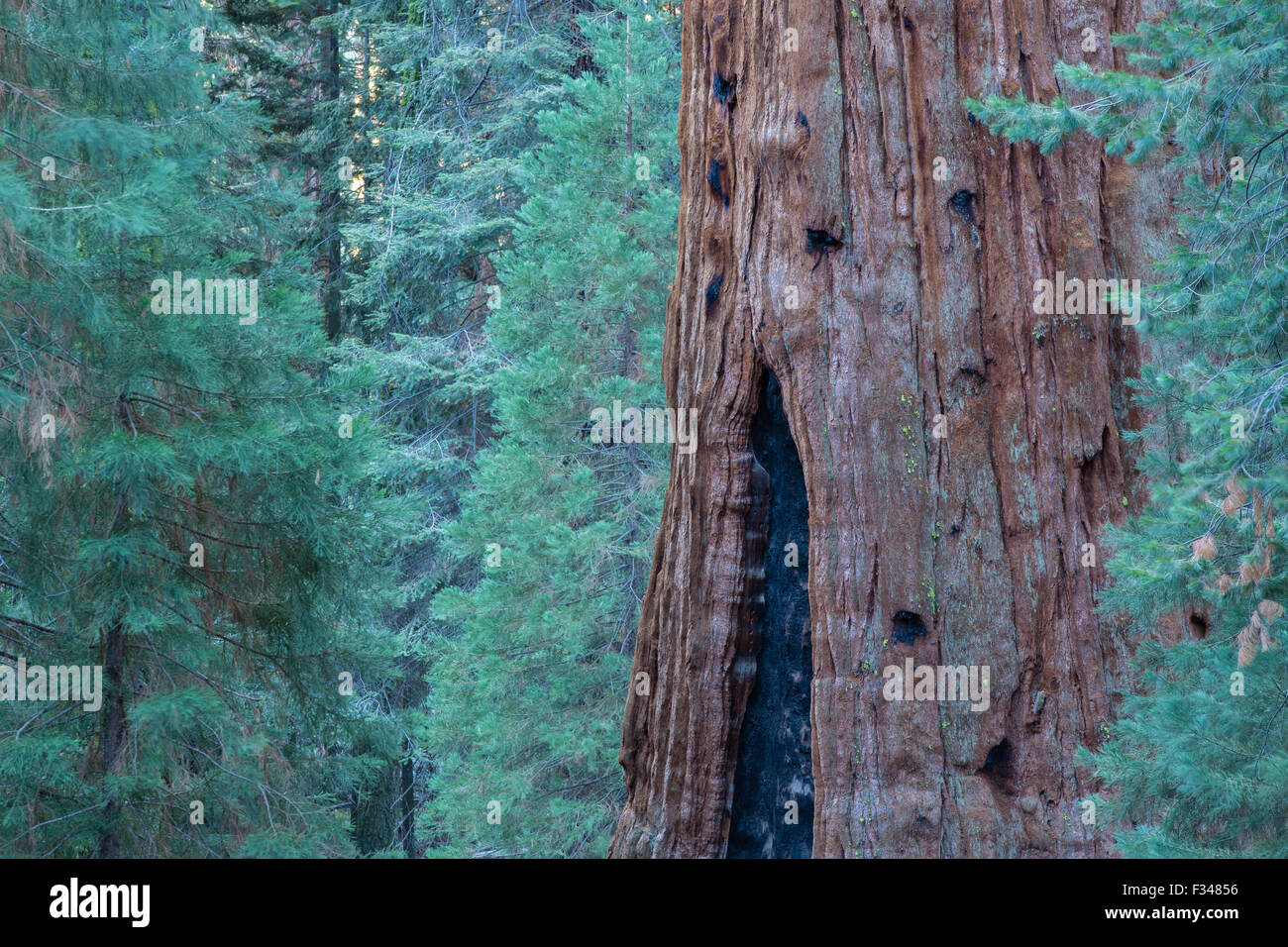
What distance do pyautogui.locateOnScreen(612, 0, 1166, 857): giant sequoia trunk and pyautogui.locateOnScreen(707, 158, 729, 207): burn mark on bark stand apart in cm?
14

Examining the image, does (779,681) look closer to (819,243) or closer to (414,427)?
(819,243)

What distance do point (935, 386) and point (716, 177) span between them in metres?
1.32

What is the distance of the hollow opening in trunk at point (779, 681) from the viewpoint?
4.03m

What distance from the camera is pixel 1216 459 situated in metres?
2.55

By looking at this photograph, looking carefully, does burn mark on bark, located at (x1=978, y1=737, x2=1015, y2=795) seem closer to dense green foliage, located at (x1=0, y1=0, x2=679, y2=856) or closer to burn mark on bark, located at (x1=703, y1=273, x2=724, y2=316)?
burn mark on bark, located at (x1=703, y1=273, x2=724, y2=316)

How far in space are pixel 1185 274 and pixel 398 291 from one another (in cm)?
1168

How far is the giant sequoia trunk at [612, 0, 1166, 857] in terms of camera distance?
334 cm

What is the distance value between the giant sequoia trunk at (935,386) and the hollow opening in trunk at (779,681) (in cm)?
11

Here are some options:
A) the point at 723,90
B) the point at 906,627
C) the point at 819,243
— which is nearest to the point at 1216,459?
the point at 906,627

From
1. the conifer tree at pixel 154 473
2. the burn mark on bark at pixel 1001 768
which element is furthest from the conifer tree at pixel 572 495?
the burn mark on bark at pixel 1001 768

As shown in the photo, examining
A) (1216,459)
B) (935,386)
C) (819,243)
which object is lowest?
(1216,459)

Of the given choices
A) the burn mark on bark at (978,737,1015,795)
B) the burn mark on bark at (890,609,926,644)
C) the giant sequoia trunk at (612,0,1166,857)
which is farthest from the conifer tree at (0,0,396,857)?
the burn mark on bark at (978,737,1015,795)

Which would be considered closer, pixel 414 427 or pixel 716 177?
pixel 716 177

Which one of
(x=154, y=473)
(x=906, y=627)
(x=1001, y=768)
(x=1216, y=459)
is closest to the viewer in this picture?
(x=1216, y=459)
